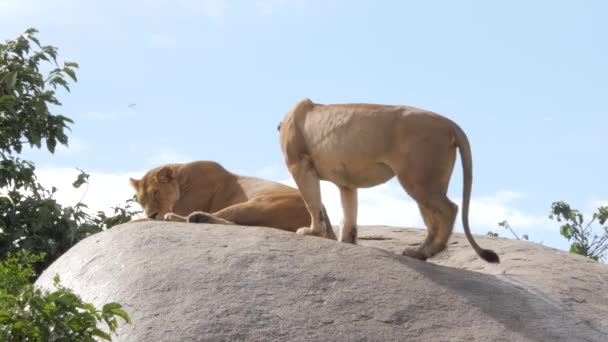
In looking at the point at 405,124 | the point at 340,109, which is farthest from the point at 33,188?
the point at 405,124

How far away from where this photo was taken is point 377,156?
9.46m

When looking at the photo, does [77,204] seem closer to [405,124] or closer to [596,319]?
[405,124]

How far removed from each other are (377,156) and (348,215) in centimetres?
111

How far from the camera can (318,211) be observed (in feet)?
32.9

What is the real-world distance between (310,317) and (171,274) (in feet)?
3.83

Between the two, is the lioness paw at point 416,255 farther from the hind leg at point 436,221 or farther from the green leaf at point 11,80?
the green leaf at point 11,80

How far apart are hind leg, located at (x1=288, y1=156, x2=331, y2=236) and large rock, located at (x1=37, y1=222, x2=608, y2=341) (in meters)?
0.74

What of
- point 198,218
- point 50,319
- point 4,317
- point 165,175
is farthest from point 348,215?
point 4,317

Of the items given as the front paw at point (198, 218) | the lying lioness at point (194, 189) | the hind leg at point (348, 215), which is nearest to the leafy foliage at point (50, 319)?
the front paw at point (198, 218)

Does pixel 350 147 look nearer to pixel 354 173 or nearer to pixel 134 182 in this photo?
pixel 354 173

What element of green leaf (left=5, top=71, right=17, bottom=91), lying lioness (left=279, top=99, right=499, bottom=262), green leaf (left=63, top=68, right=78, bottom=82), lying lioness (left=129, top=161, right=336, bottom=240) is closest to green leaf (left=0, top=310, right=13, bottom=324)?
lying lioness (left=279, top=99, right=499, bottom=262)

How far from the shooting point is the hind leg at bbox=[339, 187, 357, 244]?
10.4 meters

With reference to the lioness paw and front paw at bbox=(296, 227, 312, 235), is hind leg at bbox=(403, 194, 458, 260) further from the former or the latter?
front paw at bbox=(296, 227, 312, 235)

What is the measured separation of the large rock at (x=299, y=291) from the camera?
303 inches
